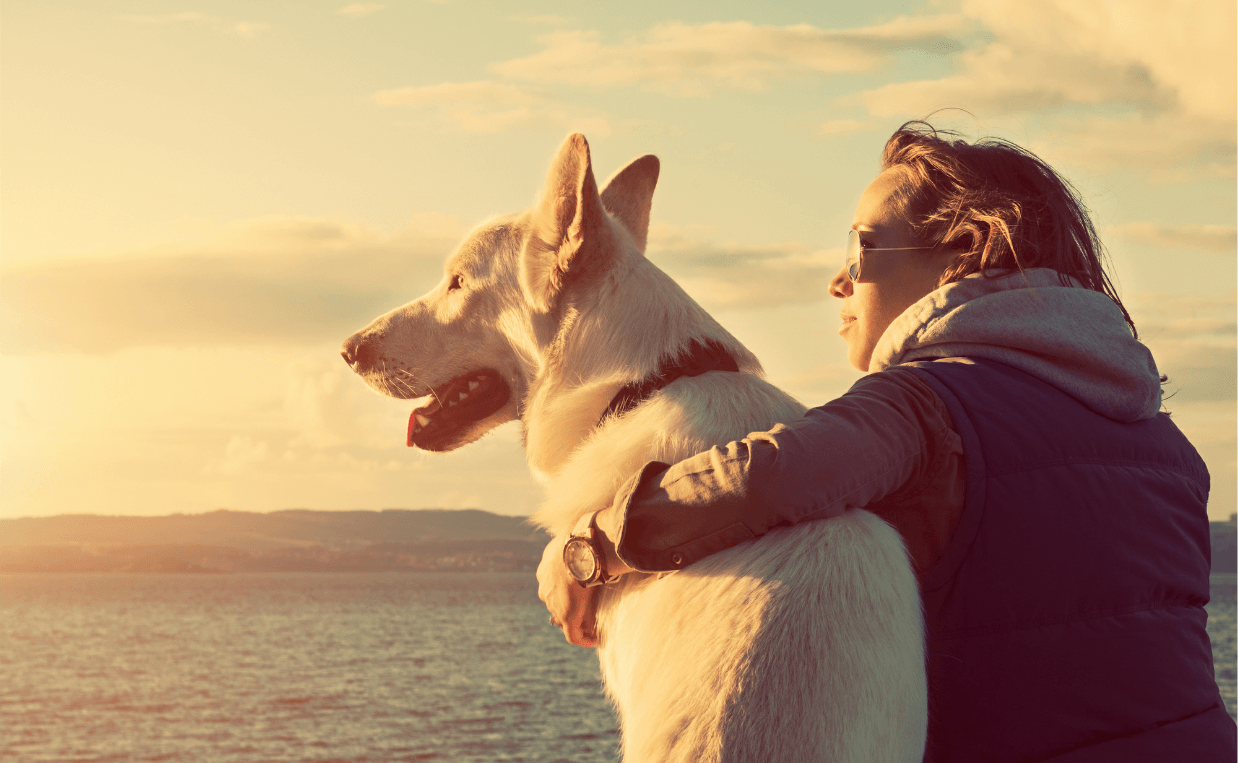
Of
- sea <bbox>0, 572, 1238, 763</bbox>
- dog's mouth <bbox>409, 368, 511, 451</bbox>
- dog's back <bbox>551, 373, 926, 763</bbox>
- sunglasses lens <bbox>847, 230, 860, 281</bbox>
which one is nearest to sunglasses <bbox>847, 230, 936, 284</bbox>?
sunglasses lens <bbox>847, 230, 860, 281</bbox>

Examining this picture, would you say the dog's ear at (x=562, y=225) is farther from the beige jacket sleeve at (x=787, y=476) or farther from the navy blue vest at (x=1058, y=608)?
the navy blue vest at (x=1058, y=608)

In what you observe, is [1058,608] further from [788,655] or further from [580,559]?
[580,559]

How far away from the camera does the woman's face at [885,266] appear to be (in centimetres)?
301

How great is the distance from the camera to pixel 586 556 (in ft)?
8.76

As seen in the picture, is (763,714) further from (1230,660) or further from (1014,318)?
(1230,660)

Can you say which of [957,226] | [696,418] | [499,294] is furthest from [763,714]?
[499,294]

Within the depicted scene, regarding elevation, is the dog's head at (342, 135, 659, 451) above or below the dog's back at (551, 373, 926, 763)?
above

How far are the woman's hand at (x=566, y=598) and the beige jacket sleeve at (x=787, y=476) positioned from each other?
20.3 inches

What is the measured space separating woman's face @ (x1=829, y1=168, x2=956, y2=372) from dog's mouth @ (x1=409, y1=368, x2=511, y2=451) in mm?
1515

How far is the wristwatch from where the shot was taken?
2633 mm

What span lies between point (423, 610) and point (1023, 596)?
15588 cm

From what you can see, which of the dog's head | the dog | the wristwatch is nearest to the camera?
the dog

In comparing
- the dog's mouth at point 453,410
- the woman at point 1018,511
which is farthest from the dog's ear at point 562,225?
the woman at point 1018,511

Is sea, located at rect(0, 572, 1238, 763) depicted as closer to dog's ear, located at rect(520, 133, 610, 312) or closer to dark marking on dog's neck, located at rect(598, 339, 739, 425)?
dog's ear, located at rect(520, 133, 610, 312)
